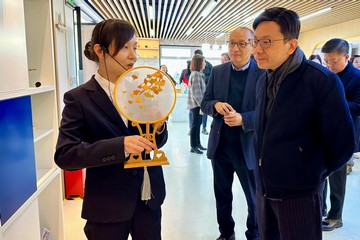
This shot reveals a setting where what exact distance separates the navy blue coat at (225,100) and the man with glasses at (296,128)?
534 millimetres

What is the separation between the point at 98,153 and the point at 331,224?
2.39m

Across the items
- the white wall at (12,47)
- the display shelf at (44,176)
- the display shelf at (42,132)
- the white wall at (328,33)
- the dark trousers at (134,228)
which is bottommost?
the display shelf at (44,176)

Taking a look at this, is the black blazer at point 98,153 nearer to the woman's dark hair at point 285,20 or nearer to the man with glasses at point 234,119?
the woman's dark hair at point 285,20

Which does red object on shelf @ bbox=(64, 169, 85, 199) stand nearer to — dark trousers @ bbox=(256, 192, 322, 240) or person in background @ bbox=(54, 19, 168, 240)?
person in background @ bbox=(54, 19, 168, 240)

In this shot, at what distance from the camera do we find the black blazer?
98cm

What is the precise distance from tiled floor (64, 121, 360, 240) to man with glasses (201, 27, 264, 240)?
1.57 feet

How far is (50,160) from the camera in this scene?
83.9 inches

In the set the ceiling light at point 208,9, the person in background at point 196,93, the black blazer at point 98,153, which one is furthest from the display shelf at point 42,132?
the ceiling light at point 208,9

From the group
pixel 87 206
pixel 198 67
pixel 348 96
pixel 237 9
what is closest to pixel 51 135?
pixel 87 206

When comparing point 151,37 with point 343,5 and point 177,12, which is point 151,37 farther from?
point 343,5

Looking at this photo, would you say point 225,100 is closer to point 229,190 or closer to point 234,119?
point 234,119

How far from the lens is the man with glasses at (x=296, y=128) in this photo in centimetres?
120

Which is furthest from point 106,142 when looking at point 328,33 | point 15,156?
point 328,33

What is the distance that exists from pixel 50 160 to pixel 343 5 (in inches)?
290
